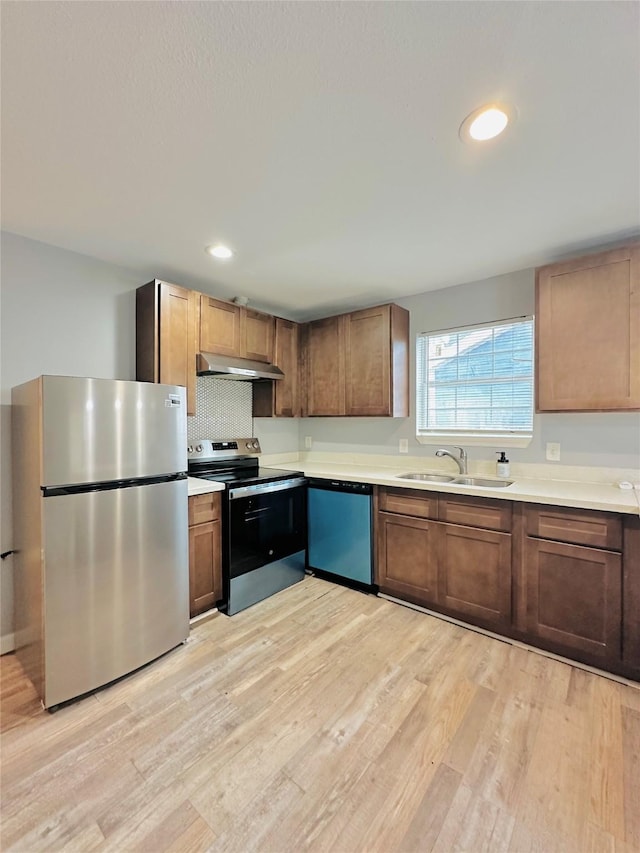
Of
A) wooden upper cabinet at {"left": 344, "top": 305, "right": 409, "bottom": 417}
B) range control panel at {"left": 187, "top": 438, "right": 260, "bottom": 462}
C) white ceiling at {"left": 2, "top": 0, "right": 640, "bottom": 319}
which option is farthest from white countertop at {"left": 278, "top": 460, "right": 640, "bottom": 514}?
white ceiling at {"left": 2, "top": 0, "right": 640, "bottom": 319}

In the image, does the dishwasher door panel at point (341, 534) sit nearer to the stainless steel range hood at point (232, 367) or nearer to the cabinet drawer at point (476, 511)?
the cabinet drawer at point (476, 511)

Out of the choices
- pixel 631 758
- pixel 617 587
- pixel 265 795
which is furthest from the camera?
pixel 617 587

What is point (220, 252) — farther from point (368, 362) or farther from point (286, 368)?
point (368, 362)

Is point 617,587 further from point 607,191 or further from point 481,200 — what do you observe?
point 481,200

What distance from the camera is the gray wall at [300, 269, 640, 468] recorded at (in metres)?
2.41

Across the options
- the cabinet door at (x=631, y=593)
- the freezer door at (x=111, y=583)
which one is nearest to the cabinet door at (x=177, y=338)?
the freezer door at (x=111, y=583)

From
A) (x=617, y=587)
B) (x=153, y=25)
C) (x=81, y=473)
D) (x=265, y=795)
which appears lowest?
(x=265, y=795)

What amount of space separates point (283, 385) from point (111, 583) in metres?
2.13

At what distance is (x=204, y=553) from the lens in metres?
2.56

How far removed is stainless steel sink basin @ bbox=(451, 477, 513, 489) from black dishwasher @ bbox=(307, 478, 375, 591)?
0.68 meters

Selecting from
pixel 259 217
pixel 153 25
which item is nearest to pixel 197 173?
pixel 259 217

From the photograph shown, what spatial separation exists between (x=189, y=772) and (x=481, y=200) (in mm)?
2839

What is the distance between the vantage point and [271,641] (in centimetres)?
232

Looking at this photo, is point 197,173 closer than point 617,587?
Yes
